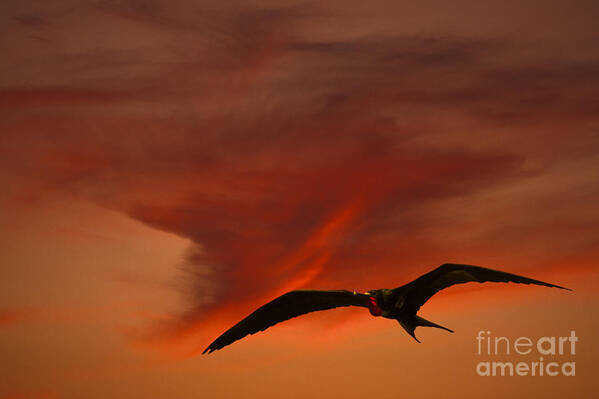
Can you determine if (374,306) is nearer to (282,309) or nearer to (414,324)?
(414,324)

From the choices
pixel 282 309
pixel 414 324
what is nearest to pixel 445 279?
pixel 414 324

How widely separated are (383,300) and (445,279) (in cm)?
124

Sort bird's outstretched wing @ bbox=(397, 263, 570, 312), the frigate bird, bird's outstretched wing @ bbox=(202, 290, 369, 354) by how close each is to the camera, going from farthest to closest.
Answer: bird's outstretched wing @ bbox=(202, 290, 369, 354) < the frigate bird < bird's outstretched wing @ bbox=(397, 263, 570, 312)

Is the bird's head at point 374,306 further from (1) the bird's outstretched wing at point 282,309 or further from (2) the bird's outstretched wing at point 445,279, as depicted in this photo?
(1) the bird's outstretched wing at point 282,309

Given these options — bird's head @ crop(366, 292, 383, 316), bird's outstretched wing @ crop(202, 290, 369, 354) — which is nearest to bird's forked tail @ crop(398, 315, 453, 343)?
bird's head @ crop(366, 292, 383, 316)

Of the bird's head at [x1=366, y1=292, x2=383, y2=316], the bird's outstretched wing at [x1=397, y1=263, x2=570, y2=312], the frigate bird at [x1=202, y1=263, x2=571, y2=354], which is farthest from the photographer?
the bird's head at [x1=366, y1=292, x2=383, y2=316]

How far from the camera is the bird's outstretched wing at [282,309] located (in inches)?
601

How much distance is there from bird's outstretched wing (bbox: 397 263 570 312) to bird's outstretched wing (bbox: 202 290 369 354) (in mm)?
1424

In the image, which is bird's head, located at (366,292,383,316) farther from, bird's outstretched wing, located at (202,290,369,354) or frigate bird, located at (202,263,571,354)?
bird's outstretched wing, located at (202,290,369,354)

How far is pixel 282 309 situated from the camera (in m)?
15.7

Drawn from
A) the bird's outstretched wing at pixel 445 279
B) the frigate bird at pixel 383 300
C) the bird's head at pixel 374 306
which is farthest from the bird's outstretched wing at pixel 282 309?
the bird's outstretched wing at pixel 445 279

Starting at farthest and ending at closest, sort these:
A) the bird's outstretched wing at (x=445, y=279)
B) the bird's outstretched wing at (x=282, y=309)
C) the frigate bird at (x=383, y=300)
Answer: the bird's outstretched wing at (x=282, y=309)
the frigate bird at (x=383, y=300)
the bird's outstretched wing at (x=445, y=279)

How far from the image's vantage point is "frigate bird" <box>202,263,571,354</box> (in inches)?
527

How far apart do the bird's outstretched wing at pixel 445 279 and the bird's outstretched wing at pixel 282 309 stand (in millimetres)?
1424
